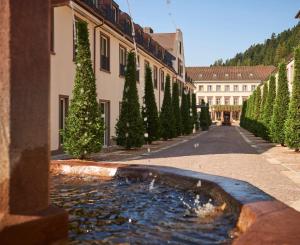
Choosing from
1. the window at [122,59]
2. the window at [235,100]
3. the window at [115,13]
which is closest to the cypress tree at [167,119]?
the window at [122,59]

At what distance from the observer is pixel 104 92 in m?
21.3

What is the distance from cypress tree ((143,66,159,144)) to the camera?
78.4ft

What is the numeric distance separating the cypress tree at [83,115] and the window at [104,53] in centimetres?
687

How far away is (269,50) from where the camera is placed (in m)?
132

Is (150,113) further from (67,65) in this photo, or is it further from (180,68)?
(180,68)

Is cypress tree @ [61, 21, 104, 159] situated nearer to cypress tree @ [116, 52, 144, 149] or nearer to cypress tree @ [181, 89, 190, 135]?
cypress tree @ [116, 52, 144, 149]

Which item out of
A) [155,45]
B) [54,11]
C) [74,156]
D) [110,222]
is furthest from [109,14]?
[110,222]

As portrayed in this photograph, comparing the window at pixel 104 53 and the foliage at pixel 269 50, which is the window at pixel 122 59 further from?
the foliage at pixel 269 50

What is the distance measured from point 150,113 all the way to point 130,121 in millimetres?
5310

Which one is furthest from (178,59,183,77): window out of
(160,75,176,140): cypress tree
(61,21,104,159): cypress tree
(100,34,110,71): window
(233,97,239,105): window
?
(233,97,239,105): window

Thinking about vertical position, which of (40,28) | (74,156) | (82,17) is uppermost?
(82,17)

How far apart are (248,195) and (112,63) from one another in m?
19.1

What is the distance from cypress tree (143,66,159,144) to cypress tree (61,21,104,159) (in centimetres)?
998

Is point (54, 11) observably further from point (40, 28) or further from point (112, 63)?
point (40, 28)
